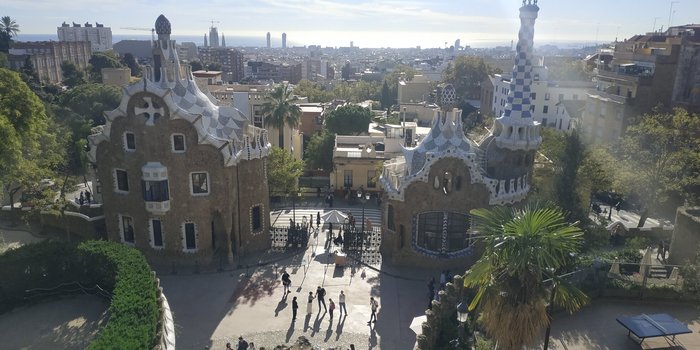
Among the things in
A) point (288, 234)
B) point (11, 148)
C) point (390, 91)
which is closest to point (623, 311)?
point (288, 234)

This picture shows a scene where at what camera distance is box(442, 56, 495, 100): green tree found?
10144 cm

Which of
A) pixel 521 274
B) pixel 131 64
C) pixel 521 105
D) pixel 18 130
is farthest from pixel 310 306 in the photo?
pixel 131 64

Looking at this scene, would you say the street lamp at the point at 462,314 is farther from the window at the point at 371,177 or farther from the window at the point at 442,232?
the window at the point at 371,177

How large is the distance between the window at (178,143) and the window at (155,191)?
80.4 inches

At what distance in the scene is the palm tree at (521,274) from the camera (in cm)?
1372

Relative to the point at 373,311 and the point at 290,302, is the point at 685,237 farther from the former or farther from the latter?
the point at 290,302

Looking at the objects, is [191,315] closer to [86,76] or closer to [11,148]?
[11,148]

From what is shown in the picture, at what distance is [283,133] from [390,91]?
65.7m

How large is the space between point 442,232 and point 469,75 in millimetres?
77844

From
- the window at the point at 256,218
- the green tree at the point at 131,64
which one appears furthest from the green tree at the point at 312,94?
the window at the point at 256,218

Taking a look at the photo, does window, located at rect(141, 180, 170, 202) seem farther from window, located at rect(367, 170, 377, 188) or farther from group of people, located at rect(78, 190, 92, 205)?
window, located at rect(367, 170, 377, 188)

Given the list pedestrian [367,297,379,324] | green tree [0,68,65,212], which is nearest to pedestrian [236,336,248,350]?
pedestrian [367,297,379,324]

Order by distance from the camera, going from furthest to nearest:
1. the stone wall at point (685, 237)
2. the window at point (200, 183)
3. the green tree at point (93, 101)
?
the green tree at point (93, 101) → the window at point (200, 183) → the stone wall at point (685, 237)

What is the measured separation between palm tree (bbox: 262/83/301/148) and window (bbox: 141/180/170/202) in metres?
20.6
